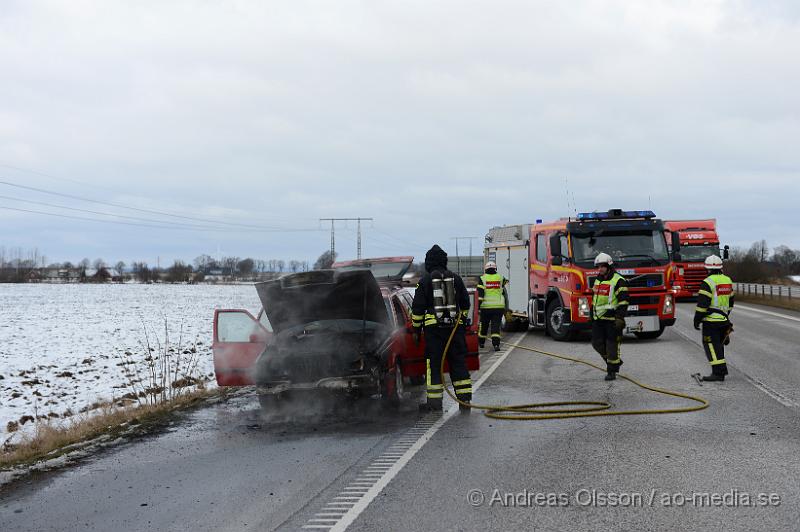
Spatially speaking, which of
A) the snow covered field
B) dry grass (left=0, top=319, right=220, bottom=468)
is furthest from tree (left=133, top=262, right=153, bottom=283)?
dry grass (left=0, top=319, right=220, bottom=468)

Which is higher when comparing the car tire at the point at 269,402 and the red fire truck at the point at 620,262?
the red fire truck at the point at 620,262

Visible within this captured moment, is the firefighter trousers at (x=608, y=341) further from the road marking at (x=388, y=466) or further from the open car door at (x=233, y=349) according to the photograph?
the open car door at (x=233, y=349)

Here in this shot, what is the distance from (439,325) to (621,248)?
8901 millimetres

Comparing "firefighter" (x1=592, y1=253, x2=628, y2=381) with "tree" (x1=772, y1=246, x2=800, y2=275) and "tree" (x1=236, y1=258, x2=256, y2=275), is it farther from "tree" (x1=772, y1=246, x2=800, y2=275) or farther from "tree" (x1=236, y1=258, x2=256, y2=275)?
"tree" (x1=772, y1=246, x2=800, y2=275)

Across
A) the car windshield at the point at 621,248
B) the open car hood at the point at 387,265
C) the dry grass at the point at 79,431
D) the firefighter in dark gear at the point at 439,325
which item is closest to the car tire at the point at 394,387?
the firefighter in dark gear at the point at 439,325

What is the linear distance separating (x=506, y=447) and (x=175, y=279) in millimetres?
123775

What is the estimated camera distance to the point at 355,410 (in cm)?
926

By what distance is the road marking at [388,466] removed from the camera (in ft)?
16.6

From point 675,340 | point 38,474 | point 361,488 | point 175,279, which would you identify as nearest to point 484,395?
point 361,488

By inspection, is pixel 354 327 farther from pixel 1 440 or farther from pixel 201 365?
pixel 201 365

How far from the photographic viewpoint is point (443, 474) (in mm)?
6000

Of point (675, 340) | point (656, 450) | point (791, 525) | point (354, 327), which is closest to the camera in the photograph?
point (791, 525)

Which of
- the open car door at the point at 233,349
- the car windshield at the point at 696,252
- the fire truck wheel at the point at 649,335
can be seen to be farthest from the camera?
the car windshield at the point at 696,252

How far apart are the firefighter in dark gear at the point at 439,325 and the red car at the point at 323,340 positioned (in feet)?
1.61
